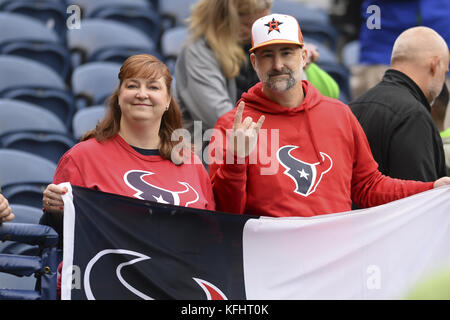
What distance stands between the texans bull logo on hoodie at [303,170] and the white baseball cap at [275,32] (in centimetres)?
51

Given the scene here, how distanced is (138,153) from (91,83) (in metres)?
3.40

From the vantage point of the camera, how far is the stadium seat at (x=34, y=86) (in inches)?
281

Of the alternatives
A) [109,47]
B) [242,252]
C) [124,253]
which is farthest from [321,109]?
[109,47]

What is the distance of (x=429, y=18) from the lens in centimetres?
639

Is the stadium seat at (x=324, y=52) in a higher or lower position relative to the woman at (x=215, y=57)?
higher

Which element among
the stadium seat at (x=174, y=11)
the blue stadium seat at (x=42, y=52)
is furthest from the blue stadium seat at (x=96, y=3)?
the blue stadium seat at (x=42, y=52)

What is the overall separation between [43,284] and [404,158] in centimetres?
197

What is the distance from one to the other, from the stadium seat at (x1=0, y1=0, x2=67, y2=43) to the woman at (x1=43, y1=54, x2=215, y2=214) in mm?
4573

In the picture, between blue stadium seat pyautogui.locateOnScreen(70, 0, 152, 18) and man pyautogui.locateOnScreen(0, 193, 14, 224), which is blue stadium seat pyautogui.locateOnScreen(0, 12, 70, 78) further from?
man pyautogui.locateOnScreen(0, 193, 14, 224)

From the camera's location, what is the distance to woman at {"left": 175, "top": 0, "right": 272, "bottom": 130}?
16.6 ft

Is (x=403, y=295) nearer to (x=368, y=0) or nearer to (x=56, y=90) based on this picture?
(x=368, y=0)

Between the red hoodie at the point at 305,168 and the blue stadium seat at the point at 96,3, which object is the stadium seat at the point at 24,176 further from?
the blue stadium seat at the point at 96,3

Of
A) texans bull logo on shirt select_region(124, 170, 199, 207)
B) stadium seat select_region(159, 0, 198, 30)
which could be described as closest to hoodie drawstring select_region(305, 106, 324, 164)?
texans bull logo on shirt select_region(124, 170, 199, 207)

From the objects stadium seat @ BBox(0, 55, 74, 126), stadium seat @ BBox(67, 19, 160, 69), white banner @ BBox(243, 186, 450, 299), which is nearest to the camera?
white banner @ BBox(243, 186, 450, 299)
